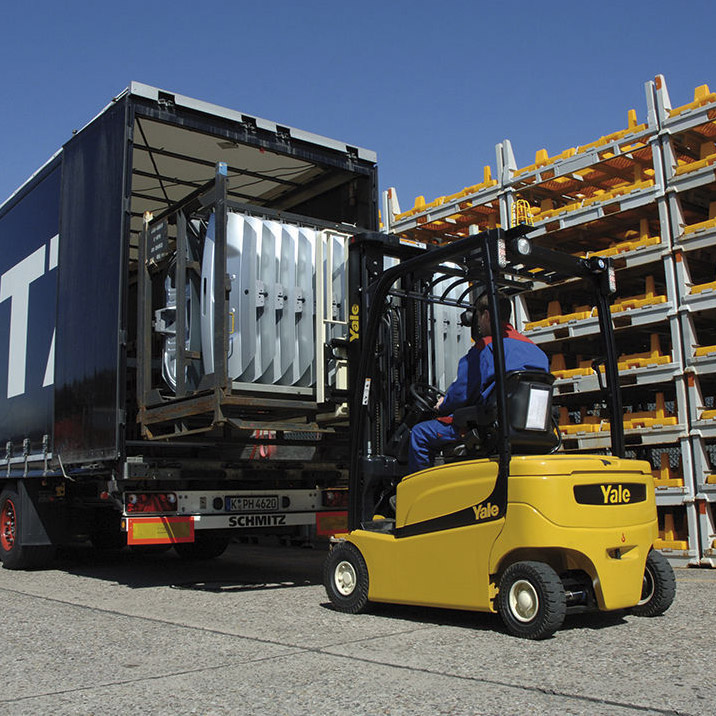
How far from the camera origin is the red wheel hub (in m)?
8.70

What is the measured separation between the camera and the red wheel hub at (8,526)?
8.70 metres

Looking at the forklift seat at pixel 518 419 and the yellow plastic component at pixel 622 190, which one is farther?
the yellow plastic component at pixel 622 190

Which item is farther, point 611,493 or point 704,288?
point 704,288

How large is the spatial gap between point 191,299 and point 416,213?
416cm

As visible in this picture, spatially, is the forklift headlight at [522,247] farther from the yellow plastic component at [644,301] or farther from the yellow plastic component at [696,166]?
the yellow plastic component at [696,166]

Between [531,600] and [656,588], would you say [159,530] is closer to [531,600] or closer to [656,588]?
[531,600]

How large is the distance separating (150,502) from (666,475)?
15.0 ft

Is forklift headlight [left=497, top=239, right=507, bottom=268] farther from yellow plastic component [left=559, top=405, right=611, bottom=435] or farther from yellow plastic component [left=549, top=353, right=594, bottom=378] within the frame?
yellow plastic component [left=559, top=405, right=611, bottom=435]

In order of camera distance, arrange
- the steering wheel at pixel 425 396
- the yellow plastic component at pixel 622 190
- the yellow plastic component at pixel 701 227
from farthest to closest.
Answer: the yellow plastic component at pixel 622 190 → the yellow plastic component at pixel 701 227 → the steering wheel at pixel 425 396

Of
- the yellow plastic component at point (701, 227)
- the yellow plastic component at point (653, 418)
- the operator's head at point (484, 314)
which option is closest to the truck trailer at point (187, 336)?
the operator's head at point (484, 314)

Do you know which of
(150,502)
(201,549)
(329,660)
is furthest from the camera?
(201,549)

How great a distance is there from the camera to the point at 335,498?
7469 mm

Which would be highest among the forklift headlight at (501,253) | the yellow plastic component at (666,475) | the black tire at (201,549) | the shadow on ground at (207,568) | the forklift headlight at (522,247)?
the forklift headlight at (522,247)

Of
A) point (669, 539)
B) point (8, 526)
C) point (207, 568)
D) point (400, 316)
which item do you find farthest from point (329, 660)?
point (8, 526)
